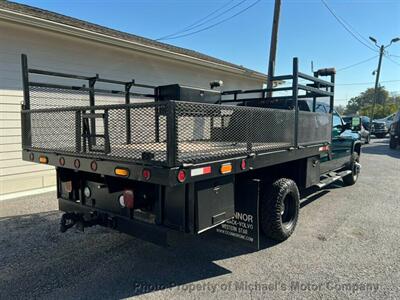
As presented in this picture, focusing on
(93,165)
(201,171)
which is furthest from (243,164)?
(93,165)

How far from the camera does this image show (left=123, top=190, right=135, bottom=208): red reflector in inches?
115

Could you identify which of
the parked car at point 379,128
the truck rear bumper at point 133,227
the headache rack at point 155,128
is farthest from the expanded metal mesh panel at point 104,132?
the parked car at point 379,128

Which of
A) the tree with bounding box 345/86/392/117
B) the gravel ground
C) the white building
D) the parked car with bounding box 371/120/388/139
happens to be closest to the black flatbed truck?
the gravel ground

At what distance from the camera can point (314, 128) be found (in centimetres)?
464

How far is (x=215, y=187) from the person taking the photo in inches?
111

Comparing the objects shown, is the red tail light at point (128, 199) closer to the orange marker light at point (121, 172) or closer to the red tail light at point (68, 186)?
the orange marker light at point (121, 172)

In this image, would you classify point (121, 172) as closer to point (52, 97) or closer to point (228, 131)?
point (228, 131)

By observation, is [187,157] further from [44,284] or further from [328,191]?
[328,191]

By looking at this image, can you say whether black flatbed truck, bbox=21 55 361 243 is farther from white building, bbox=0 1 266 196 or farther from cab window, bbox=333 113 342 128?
white building, bbox=0 1 266 196

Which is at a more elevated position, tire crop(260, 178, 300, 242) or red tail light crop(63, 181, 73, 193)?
red tail light crop(63, 181, 73, 193)

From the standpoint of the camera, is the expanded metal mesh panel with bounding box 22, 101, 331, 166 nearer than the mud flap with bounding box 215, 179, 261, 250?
Yes

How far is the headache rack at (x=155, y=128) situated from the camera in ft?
8.14

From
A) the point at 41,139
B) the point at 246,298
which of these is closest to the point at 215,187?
the point at 246,298

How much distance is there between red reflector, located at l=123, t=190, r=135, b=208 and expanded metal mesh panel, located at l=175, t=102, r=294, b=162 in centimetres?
72
